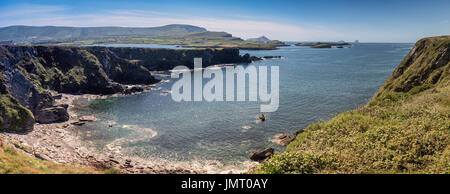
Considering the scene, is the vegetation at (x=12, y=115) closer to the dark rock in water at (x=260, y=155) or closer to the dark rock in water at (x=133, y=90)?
the dark rock in water at (x=133, y=90)

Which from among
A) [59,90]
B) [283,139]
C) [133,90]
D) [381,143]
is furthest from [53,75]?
[381,143]

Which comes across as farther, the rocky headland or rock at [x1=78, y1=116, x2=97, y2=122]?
rock at [x1=78, y1=116, x2=97, y2=122]

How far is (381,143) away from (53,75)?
338 feet

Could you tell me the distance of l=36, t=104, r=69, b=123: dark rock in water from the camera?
60.3m

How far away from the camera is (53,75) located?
92312 mm

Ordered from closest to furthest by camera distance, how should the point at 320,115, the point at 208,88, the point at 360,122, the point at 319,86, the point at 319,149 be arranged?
the point at 319,149 < the point at 360,122 < the point at 320,115 < the point at 319,86 < the point at 208,88

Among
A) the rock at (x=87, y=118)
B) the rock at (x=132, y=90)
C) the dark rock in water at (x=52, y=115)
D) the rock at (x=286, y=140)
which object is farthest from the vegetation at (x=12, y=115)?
the rock at (x=286, y=140)

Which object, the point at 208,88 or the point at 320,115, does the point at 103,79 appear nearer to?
the point at 208,88

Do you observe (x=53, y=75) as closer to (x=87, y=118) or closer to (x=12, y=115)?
(x=87, y=118)

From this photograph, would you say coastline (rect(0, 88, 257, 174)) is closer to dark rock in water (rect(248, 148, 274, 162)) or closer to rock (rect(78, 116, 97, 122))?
dark rock in water (rect(248, 148, 274, 162))

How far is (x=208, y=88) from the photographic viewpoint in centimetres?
10281

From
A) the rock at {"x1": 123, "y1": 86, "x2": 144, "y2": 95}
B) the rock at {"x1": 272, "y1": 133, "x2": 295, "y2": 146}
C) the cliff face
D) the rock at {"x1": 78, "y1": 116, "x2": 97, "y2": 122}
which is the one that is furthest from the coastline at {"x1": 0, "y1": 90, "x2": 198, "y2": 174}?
the rock at {"x1": 123, "y1": 86, "x2": 144, "y2": 95}
